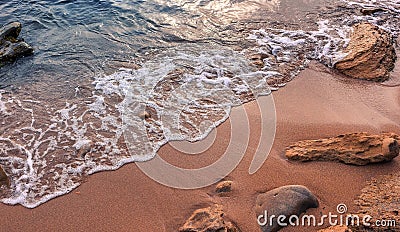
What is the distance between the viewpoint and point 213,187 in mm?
3295

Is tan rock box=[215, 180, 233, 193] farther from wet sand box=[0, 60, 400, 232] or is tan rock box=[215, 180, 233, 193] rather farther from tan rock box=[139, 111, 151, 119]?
tan rock box=[139, 111, 151, 119]

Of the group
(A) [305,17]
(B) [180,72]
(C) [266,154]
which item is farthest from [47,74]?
(A) [305,17]

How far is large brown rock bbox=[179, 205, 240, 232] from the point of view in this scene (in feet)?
8.99

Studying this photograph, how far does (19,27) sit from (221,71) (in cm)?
454

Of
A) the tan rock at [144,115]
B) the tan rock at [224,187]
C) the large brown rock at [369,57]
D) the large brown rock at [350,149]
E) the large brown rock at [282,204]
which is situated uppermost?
the large brown rock at [369,57]

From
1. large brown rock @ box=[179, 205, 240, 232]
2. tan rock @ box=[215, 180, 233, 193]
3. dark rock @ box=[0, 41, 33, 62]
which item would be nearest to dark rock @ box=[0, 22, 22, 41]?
dark rock @ box=[0, 41, 33, 62]

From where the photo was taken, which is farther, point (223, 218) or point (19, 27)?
point (19, 27)

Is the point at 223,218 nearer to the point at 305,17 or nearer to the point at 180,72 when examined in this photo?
the point at 180,72

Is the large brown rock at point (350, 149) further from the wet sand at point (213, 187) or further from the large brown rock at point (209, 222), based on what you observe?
the large brown rock at point (209, 222)

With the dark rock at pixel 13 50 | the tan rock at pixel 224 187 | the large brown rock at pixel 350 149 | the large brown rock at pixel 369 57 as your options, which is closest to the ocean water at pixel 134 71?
the dark rock at pixel 13 50

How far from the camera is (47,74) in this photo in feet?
17.6

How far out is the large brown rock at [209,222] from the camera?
8.99 feet

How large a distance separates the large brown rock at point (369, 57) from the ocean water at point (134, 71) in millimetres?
267

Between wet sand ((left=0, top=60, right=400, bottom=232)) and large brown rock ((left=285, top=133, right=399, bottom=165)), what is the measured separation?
83 millimetres
